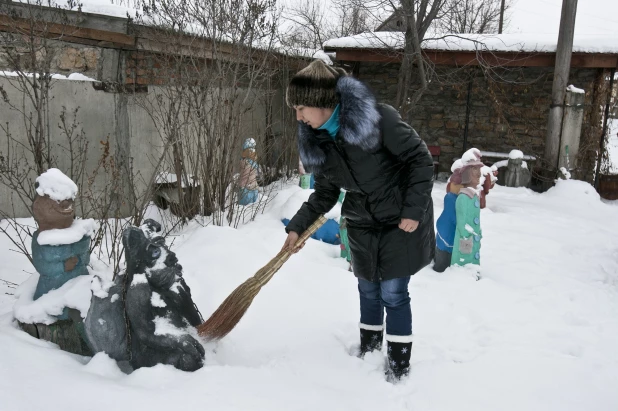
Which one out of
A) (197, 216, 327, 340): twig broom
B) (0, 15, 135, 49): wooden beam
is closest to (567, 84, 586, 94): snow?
(0, 15, 135, 49): wooden beam

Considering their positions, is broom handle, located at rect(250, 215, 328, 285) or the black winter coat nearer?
the black winter coat

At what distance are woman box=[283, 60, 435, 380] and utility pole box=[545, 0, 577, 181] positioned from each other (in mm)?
7719

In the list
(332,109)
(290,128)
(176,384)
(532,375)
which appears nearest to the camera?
(176,384)

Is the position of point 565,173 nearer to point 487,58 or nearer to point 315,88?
point 487,58

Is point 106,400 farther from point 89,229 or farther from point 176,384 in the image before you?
point 89,229

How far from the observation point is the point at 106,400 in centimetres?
181

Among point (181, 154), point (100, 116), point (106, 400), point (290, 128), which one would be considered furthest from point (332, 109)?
point (290, 128)

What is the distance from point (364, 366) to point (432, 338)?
0.62m

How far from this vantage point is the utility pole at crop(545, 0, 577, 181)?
8680 mm

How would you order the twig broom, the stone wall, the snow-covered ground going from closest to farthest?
1. the snow-covered ground
2. the twig broom
3. the stone wall

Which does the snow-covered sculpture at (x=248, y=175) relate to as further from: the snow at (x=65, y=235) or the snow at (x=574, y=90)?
the snow at (x=574, y=90)

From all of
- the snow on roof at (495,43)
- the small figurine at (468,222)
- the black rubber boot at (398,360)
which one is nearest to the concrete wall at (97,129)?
the small figurine at (468,222)

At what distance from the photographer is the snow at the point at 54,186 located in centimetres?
227

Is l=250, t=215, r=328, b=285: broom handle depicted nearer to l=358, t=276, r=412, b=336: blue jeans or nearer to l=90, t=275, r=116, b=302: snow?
l=358, t=276, r=412, b=336: blue jeans
